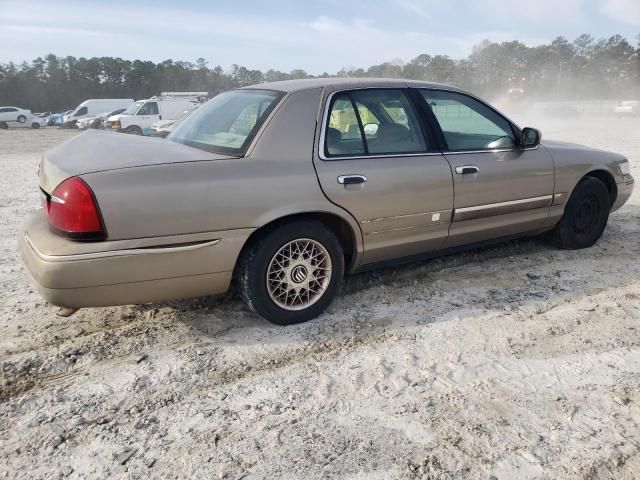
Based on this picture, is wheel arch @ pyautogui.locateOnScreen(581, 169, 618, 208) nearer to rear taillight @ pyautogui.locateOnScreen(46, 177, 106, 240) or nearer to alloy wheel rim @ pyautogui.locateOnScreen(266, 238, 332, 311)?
alloy wheel rim @ pyautogui.locateOnScreen(266, 238, 332, 311)

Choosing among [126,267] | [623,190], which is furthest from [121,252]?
[623,190]

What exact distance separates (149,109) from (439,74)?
139 feet

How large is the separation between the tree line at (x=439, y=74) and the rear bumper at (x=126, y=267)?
58.7m

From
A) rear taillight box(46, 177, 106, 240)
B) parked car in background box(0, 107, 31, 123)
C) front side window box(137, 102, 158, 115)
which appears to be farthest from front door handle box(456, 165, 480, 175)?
parked car in background box(0, 107, 31, 123)

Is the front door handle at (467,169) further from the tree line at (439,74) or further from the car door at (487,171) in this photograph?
the tree line at (439,74)

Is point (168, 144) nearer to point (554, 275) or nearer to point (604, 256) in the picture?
point (554, 275)

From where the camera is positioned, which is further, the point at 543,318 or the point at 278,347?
the point at 543,318

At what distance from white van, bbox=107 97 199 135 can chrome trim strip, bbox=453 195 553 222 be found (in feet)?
69.2

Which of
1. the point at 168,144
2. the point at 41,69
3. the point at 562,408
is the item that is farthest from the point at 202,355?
the point at 41,69

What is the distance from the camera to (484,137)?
4230mm

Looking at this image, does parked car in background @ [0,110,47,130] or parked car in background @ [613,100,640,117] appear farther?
parked car in background @ [0,110,47,130]

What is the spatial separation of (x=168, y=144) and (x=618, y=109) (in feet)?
132

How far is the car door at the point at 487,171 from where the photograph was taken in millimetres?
3953

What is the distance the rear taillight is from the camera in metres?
2.72
